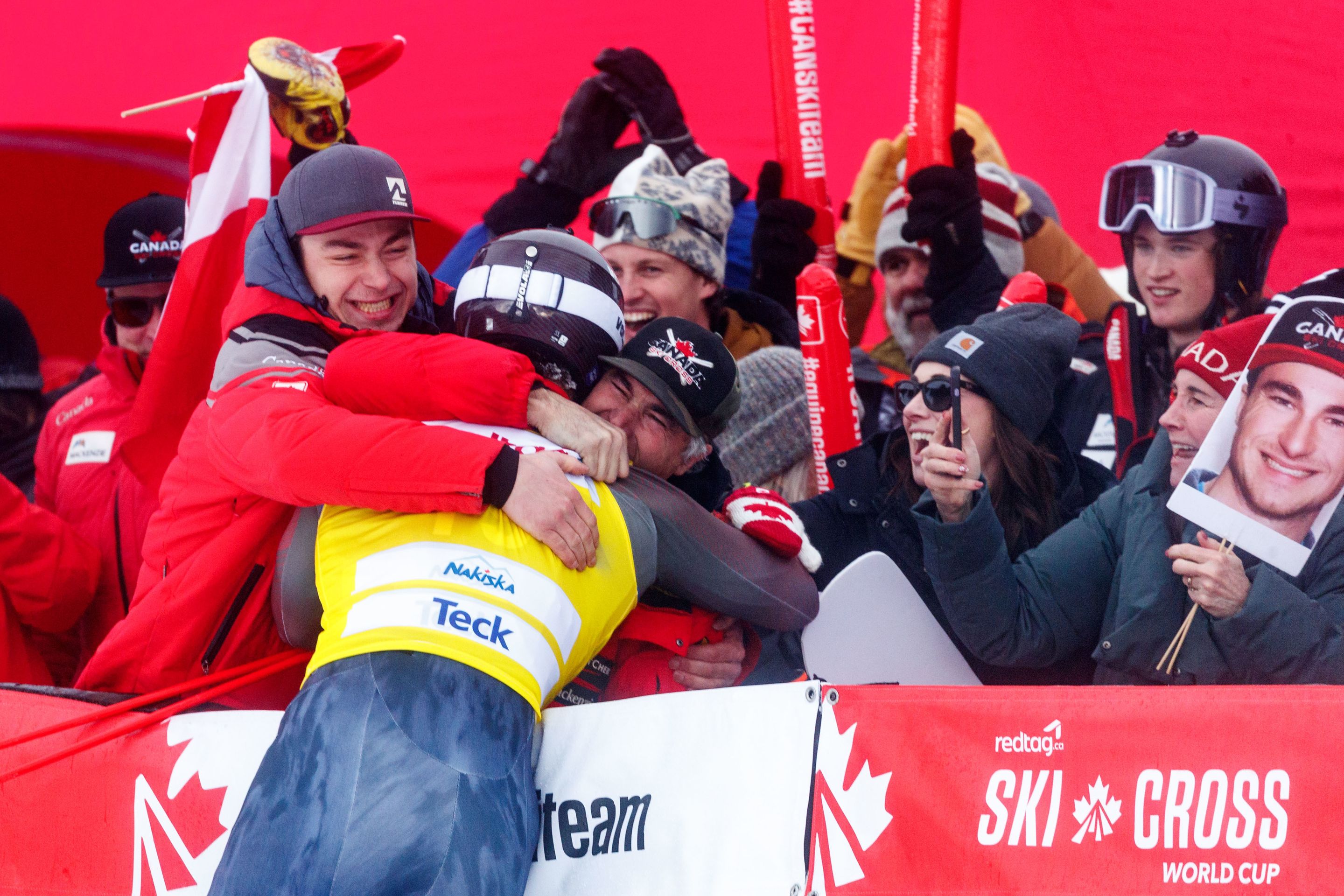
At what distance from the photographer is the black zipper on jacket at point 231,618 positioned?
9.43 feet

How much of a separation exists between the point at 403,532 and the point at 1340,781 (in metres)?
1.70

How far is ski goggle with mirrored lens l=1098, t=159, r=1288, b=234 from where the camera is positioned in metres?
3.55

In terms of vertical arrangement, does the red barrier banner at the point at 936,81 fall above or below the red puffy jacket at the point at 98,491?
above

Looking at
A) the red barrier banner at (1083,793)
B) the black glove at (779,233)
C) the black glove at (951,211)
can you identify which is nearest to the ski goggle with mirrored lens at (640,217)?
the black glove at (779,233)

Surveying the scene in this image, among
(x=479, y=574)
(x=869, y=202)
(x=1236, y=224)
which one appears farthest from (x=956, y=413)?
(x=869, y=202)

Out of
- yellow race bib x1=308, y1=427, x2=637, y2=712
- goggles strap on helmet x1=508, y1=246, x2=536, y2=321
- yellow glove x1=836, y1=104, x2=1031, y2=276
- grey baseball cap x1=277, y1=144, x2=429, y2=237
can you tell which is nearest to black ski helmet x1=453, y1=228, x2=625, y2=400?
goggles strap on helmet x1=508, y1=246, x2=536, y2=321

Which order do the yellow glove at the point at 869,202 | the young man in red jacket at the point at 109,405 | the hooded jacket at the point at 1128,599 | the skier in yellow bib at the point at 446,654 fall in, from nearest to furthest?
1. the skier in yellow bib at the point at 446,654
2. the hooded jacket at the point at 1128,599
3. the young man in red jacket at the point at 109,405
4. the yellow glove at the point at 869,202

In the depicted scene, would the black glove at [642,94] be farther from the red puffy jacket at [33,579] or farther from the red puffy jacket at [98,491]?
the red puffy jacket at [33,579]

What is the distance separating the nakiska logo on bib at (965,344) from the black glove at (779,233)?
112cm

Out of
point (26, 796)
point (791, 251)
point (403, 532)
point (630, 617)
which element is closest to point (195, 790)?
point (26, 796)

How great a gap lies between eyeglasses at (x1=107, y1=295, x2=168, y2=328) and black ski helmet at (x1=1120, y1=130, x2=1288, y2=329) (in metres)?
3.02

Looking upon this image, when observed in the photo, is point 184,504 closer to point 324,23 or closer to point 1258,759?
point 1258,759

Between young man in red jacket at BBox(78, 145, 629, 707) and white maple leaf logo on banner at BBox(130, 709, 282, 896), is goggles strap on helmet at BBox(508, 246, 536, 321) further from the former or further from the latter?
white maple leaf logo on banner at BBox(130, 709, 282, 896)

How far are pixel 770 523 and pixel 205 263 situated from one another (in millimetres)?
1775
